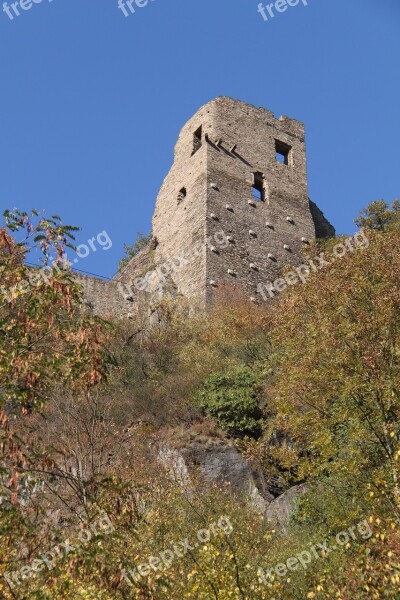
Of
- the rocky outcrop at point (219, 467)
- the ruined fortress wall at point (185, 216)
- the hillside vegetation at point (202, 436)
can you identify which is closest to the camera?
the hillside vegetation at point (202, 436)

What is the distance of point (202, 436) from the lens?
Result: 15078 millimetres

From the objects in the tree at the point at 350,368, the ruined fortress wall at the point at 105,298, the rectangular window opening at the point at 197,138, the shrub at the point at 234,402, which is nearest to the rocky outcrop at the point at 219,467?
the shrub at the point at 234,402

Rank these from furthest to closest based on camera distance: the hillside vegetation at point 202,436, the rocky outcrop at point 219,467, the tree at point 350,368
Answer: the rocky outcrop at point 219,467 < the tree at point 350,368 < the hillside vegetation at point 202,436

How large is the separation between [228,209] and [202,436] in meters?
12.6

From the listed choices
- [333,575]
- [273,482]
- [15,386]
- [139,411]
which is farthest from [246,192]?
[15,386]

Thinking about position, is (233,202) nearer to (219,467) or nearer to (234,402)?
(234,402)

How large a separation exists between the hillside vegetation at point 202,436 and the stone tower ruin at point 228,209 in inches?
220

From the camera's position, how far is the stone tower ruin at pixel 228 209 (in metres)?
24.4

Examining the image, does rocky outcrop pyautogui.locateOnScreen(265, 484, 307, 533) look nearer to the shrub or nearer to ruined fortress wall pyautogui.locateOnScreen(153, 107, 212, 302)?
the shrub

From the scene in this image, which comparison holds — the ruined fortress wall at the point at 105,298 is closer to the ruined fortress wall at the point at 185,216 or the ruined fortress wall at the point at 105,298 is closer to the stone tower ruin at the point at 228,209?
the stone tower ruin at the point at 228,209

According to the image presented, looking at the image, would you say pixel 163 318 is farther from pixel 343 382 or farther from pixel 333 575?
pixel 333 575

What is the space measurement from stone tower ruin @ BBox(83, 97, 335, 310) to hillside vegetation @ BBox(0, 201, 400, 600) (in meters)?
5.58

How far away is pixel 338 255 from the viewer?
11.9 meters

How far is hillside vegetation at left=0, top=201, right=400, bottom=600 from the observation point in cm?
587
